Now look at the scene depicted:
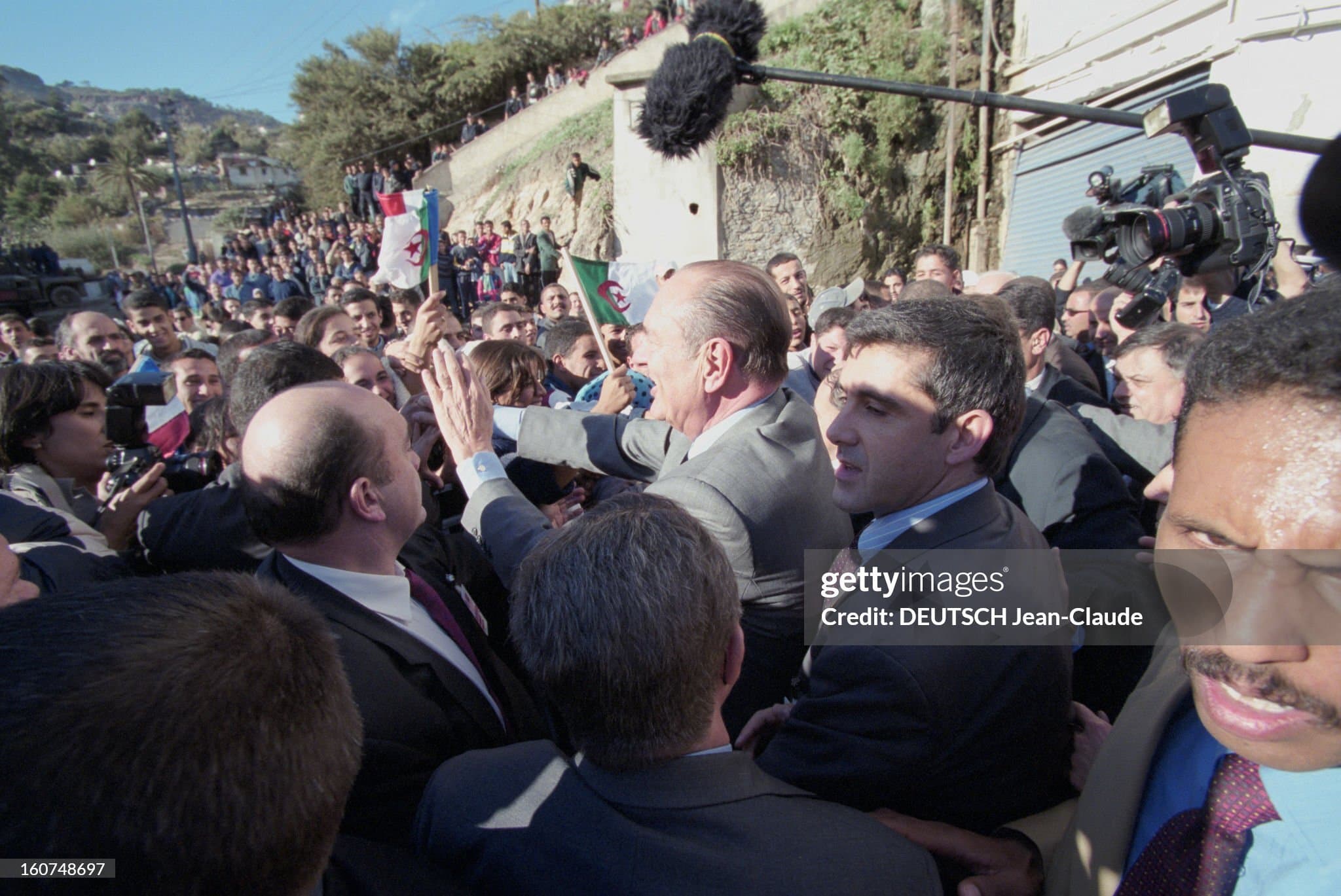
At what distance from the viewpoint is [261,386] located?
2455mm

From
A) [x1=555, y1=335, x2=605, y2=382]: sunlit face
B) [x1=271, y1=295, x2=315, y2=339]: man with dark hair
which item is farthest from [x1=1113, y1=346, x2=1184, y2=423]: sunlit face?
[x1=271, y1=295, x2=315, y2=339]: man with dark hair

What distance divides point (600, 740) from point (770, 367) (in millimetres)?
1309

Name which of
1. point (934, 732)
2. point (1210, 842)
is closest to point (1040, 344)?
point (934, 732)

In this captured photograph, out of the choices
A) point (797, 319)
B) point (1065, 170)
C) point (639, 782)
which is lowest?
point (639, 782)

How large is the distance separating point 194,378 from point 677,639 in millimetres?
4290

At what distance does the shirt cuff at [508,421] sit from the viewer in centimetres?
284

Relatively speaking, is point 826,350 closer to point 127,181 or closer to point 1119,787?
point 1119,787

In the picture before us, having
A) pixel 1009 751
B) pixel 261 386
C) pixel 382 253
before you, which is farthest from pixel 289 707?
pixel 382 253

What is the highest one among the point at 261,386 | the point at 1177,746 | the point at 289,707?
the point at 261,386

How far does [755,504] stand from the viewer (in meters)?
1.78

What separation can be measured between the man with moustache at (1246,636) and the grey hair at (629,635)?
0.68 metres

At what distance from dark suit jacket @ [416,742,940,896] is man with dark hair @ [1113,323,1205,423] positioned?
2.57 meters

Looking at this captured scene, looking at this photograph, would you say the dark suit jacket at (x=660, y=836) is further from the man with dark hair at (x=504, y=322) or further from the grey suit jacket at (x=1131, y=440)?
the man with dark hair at (x=504, y=322)

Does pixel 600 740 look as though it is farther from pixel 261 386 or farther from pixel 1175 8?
pixel 1175 8
